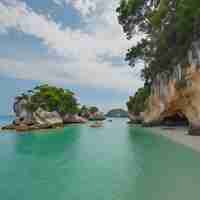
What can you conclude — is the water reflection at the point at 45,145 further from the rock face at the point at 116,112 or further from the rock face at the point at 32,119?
the rock face at the point at 116,112

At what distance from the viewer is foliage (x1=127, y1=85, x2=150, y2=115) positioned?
3958cm

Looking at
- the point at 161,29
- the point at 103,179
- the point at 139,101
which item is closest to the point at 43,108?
the point at 139,101

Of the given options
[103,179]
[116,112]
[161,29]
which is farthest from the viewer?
[116,112]

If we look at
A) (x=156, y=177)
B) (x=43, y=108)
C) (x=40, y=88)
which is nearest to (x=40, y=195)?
(x=156, y=177)

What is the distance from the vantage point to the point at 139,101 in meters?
43.4

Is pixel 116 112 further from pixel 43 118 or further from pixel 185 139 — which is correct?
pixel 185 139

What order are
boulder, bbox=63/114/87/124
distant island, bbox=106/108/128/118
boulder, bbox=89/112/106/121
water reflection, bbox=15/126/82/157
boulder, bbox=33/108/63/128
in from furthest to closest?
distant island, bbox=106/108/128/118, boulder, bbox=89/112/106/121, boulder, bbox=63/114/87/124, boulder, bbox=33/108/63/128, water reflection, bbox=15/126/82/157

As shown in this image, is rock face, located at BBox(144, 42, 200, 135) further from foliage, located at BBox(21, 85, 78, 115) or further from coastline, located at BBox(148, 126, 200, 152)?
foliage, located at BBox(21, 85, 78, 115)

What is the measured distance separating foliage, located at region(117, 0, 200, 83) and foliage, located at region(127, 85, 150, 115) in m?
11.8

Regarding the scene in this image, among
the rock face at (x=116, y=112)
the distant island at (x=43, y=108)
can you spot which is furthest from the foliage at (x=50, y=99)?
the rock face at (x=116, y=112)

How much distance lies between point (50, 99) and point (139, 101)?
71.5ft

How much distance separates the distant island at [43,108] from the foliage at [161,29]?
2099 cm

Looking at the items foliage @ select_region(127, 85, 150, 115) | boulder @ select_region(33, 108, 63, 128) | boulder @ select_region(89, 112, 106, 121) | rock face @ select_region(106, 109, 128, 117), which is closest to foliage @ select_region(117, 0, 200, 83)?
foliage @ select_region(127, 85, 150, 115)

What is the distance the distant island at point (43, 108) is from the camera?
34856 millimetres
